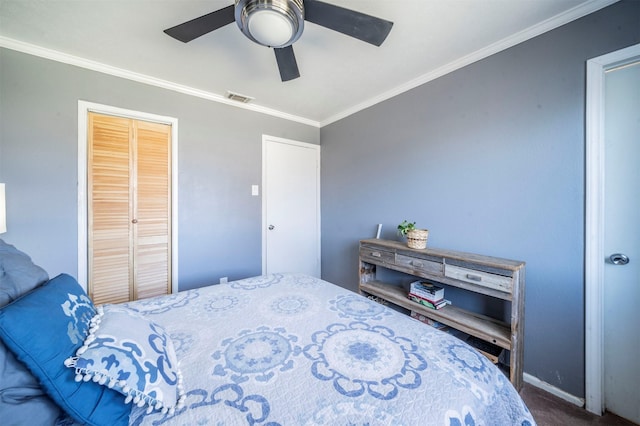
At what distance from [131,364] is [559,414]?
87.9 inches

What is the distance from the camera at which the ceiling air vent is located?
2588 millimetres

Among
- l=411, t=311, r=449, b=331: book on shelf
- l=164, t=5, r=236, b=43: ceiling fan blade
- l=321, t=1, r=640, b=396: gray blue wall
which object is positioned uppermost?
l=164, t=5, r=236, b=43: ceiling fan blade

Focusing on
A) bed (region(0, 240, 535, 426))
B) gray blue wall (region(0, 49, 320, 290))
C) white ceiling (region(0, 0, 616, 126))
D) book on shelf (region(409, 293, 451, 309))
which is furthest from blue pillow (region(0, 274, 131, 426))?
book on shelf (region(409, 293, 451, 309))

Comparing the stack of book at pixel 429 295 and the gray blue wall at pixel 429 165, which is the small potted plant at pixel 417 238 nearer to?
the gray blue wall at pixel 429 165

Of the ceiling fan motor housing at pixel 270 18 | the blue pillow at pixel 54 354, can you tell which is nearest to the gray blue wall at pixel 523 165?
the ceiling fan motor housing at pixel 270 18

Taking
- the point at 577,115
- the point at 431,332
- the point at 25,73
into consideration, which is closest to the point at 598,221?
the point at 577,115

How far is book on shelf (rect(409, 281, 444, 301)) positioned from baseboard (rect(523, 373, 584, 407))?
0.71m

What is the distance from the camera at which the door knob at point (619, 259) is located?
138cm

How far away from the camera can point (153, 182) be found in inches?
93.4

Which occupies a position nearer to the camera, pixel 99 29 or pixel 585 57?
pixel 585 57

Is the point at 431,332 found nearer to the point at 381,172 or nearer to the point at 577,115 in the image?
the point at 577,115

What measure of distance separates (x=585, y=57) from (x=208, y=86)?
9.63 ft

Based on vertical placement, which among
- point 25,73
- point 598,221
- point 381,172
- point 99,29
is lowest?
point 598,221

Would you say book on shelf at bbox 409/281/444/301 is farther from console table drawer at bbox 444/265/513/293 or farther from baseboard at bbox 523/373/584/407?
baseboard at bbox 523/373/584/407
